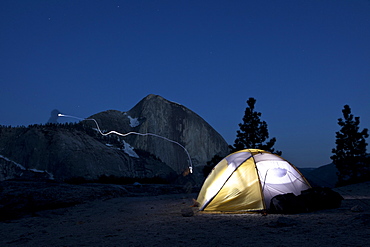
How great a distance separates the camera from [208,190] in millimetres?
11305

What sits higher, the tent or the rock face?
the rock face

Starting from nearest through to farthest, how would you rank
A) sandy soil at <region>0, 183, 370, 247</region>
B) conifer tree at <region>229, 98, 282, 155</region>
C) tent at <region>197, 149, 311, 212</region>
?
1. sandy soil at <region>0, 183, 370, 247</region>
2. tent at <region>197, 149, 311, 212</region>
3. conifer tree at <region>229, 98, 282, 155</region>

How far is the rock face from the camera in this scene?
3531 cm

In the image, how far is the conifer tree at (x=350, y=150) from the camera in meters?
36.0

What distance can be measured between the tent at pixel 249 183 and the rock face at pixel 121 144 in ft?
83.5

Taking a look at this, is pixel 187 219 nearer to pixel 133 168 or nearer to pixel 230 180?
pixel 230 180

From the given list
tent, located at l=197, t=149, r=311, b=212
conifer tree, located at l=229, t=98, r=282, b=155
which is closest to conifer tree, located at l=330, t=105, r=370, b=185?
conifer tree, located at l=229, t=98, r=282, b=155

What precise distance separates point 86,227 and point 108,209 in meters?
4.02

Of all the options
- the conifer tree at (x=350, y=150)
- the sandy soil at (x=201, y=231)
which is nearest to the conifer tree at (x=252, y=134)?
the conifer tree at (x=350, y=150)

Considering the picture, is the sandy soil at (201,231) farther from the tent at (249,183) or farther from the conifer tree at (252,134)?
the conifer tree at (252,134)

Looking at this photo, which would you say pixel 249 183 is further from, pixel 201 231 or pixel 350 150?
pixel 350 150

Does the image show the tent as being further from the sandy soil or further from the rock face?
the rock face

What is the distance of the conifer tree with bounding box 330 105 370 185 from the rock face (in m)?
21.2

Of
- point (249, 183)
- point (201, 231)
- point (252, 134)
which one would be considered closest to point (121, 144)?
point (252, 134)
